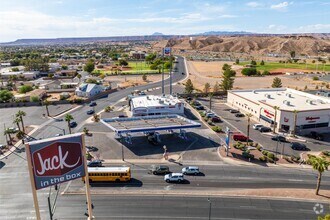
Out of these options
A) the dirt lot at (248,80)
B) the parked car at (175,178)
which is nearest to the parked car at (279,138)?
the parked car at (175,178)

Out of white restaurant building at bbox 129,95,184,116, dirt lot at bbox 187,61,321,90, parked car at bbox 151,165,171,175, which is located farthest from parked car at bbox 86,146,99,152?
dirt lot at bbox 187,61,321,90

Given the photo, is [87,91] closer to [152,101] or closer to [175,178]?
[152,101]

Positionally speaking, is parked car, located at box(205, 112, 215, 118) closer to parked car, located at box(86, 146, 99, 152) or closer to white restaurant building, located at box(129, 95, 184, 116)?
white restaurant building, located at box(129, 95, 184, 116)

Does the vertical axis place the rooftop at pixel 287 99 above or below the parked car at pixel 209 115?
above

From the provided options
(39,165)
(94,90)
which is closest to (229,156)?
(39,165)

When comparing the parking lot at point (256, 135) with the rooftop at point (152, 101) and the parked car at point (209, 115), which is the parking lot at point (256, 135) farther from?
the rooftop at point (152, 101)

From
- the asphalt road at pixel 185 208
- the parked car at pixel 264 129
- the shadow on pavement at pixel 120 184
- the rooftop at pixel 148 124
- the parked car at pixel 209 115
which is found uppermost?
the rooftop at pixel 148 124

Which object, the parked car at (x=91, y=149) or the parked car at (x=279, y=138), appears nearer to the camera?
the parked car at (x=91, y=149)
